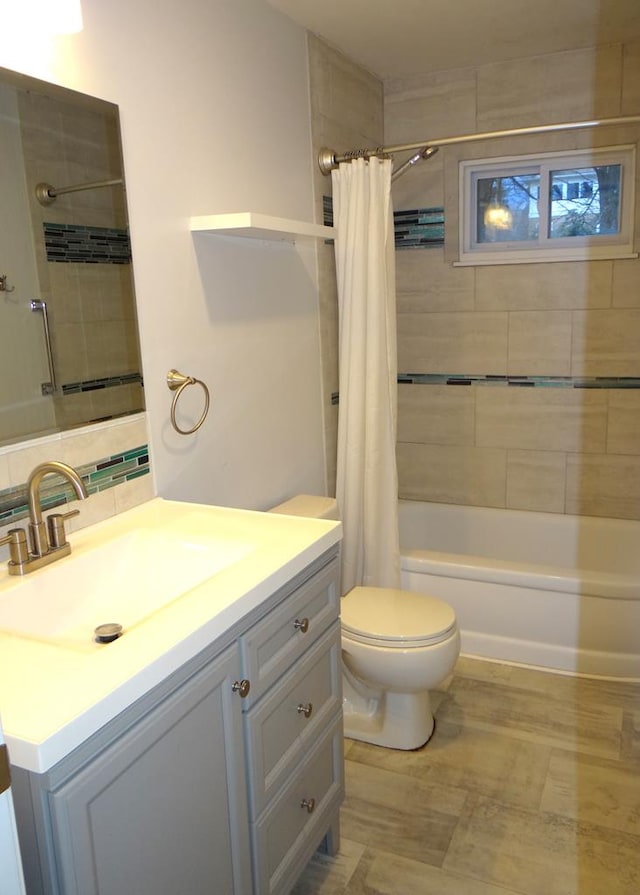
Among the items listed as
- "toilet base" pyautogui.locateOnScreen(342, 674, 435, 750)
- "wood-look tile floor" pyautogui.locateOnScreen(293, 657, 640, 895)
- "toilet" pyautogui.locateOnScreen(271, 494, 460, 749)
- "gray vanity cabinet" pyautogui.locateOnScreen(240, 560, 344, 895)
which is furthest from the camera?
"toilet base" pyautogui.locateOnScreen(342, 674, 435, 750)

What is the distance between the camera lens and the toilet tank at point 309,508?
2576 mm

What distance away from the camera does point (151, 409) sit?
2004 millimetres

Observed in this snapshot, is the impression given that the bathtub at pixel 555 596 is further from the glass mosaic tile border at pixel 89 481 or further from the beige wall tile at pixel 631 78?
the beige wall tile at pixel 631 78

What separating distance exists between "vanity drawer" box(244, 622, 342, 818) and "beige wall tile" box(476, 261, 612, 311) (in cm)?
207

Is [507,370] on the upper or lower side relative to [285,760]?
upper

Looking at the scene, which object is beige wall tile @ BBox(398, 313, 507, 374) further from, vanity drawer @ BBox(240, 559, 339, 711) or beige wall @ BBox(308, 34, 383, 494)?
vanity drawer @ BBox(240, 559, 339, 711)

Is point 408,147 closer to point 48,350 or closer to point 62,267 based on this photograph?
point 62,267

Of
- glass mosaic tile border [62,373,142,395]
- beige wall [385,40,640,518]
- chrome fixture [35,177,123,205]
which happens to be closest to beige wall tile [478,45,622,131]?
beige wall [385,40,640,518]

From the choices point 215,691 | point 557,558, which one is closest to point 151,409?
point 215,691

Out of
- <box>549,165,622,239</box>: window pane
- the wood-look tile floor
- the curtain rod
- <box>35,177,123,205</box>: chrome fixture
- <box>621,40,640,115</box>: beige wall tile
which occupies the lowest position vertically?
the wood-look tile floor

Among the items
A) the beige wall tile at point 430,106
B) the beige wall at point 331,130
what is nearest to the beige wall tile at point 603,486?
the beige wall at point 331,130

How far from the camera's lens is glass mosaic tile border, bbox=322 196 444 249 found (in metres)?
3.44

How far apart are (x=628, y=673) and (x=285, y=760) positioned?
5.49ft

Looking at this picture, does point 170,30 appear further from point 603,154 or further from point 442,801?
point 442,801
